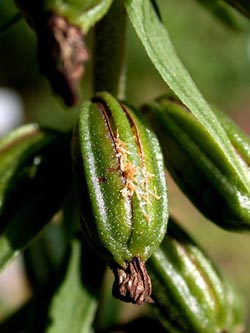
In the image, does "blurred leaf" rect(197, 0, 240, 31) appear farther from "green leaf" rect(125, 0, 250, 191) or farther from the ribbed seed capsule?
the ribbed seed capsule

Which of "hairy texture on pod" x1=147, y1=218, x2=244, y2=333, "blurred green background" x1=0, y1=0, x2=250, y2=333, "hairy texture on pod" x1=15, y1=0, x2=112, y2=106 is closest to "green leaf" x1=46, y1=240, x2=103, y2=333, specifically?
"hairy texture on pod" x1=147, y1=218, x2=244, y2=333

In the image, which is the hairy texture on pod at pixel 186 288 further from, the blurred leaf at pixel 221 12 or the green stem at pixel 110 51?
the blurred leaf at pixel 221 12

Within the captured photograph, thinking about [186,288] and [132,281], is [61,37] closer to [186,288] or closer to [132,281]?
[132,281]

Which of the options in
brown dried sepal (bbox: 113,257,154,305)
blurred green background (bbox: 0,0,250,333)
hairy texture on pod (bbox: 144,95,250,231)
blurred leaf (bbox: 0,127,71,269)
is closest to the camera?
brown dried sepal (bbox: 113,257,154,305)

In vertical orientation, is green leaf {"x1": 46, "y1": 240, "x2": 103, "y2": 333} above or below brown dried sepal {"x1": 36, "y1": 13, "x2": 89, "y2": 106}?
below

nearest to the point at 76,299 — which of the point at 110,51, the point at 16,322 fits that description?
the point at 16,322

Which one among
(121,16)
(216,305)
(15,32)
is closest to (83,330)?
(216,305)

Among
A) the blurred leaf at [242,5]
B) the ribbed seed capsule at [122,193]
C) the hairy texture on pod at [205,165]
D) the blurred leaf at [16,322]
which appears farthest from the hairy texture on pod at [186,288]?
the blurred leaf at [16,322]
